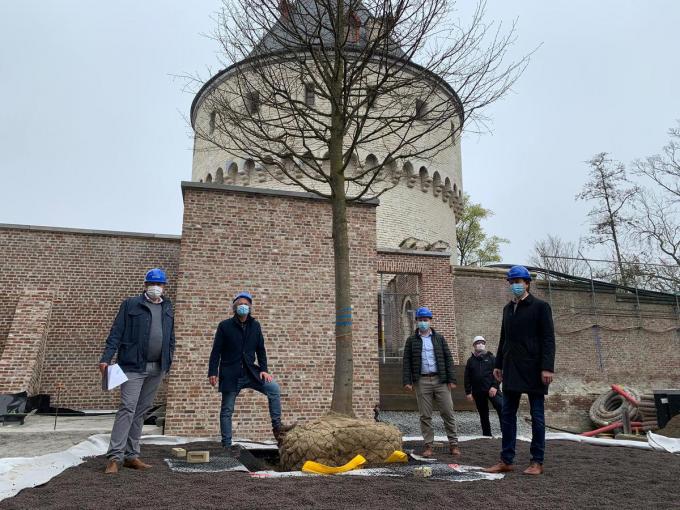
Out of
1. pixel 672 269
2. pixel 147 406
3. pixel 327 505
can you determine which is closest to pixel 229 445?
pixel 147 406

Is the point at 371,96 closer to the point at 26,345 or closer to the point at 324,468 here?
the point at 324,468

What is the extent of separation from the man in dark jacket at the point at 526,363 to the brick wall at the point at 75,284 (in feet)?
32.5

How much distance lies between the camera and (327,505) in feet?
11.8

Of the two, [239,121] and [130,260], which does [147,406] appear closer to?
[239,121]

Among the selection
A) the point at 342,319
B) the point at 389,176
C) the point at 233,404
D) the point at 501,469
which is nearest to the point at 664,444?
the point at 501,469

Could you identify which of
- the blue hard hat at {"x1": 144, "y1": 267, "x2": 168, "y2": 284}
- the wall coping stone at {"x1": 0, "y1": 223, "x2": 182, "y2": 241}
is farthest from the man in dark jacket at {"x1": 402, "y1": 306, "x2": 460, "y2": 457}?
the wall coping stone at {"x1": 0, "y1": 223, "x2": 182, "y2": 241}

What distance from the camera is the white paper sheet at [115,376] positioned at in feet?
15.8

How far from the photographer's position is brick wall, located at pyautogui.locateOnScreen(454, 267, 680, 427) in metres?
17.1

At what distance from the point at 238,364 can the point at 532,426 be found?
3.43m

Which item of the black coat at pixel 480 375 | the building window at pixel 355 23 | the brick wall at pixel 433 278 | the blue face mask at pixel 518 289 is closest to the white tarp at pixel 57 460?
the black coat at pixel 480 375

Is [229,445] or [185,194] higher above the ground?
[185,194]

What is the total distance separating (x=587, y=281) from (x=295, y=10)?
1665 cm

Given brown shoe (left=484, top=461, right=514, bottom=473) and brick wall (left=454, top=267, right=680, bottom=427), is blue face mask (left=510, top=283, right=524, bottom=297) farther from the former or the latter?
brick wall (left=454, top=267, right=680, bottom=427)

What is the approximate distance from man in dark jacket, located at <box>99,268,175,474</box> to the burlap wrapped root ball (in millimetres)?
1443
